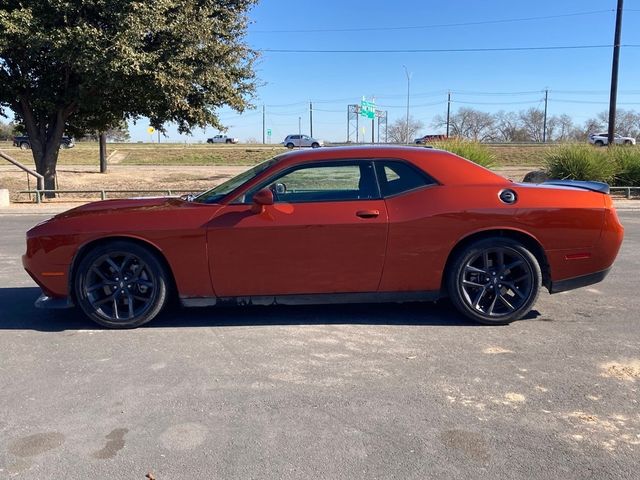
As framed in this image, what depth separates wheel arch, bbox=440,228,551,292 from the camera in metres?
4.92

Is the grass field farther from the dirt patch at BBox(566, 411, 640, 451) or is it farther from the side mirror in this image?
the dirt patch at BBox(566, 411, 640, 451)

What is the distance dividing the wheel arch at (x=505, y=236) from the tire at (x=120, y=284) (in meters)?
2.44

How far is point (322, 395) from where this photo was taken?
3.66 m

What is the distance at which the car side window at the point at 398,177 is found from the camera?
496cm

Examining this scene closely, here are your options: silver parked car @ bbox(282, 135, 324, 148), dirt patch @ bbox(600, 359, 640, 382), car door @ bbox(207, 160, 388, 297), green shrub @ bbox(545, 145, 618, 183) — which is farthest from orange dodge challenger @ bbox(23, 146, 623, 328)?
silver parked car @ bbox(282, 135, 324, 148)

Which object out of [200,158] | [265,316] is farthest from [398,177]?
[200,158]

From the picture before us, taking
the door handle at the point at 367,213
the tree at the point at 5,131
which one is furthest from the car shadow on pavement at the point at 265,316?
the tree at the point at 5,131

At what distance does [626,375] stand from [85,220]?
14.3 feet

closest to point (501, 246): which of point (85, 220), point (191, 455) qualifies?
point (191, 455)

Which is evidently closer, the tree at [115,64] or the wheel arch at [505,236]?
the wheel arch at [505,236]

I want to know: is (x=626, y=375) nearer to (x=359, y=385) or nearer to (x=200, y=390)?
(x=359, y=385)

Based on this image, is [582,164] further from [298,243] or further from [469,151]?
[298,243]

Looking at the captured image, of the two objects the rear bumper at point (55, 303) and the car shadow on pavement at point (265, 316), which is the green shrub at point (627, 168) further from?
the rear bumper at point (55, 303)

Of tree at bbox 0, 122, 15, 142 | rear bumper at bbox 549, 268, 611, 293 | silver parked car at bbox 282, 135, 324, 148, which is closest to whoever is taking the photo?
rear bumper at bbox 549, 268, 611, 293
